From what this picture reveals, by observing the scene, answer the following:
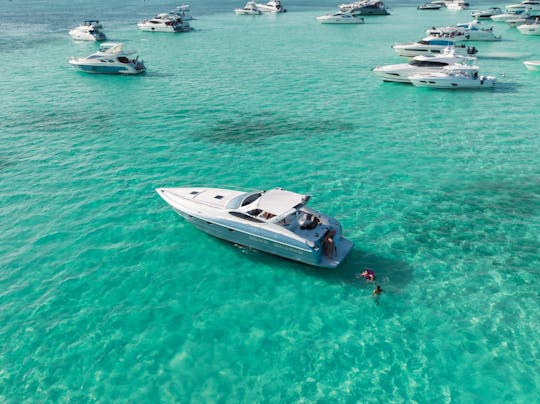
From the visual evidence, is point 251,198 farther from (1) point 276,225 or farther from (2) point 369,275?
(2) point 369,275

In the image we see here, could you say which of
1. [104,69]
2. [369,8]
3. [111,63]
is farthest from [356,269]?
[369,8]

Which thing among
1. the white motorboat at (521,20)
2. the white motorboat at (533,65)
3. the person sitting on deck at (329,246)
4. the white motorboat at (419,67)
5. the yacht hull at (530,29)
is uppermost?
the white motorboat at (521,20)

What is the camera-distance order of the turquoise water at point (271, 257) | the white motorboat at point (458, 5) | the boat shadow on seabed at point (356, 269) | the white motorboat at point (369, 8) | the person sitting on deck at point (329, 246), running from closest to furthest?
the turquoise water at point (271, 257), the boat shadow on seabed at point (356, 269), the person sitting on deck at point (329, 246), the white motorboat at point (369, 8), the white motorboat at point (458, 5)

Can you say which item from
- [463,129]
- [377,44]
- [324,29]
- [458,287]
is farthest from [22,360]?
[324,29]

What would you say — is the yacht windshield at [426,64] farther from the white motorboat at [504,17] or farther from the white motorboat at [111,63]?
the white motorboat at [504,17]

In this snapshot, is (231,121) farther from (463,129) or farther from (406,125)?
(463,129)

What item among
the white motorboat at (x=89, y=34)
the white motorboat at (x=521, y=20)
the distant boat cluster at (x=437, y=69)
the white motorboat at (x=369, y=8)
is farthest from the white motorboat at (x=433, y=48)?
the white motorboat at (x=369, y=8)
